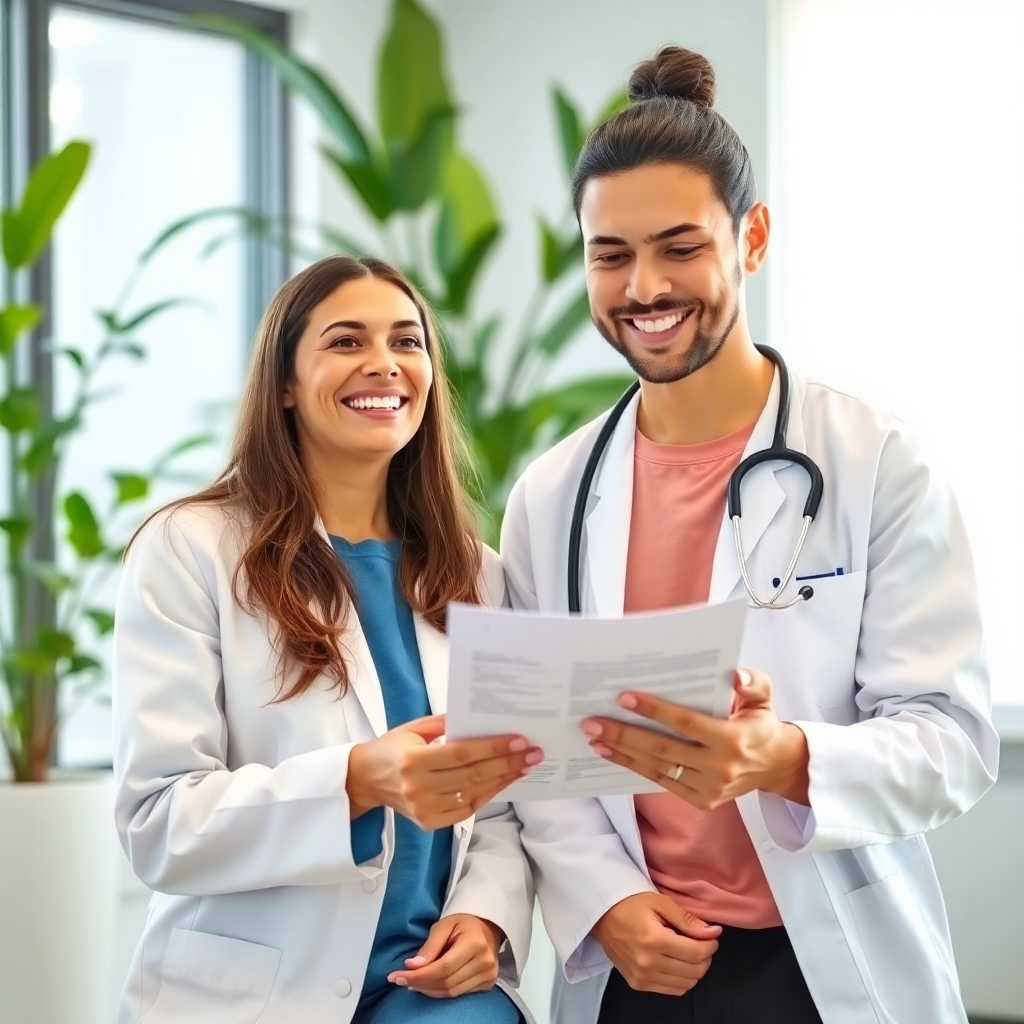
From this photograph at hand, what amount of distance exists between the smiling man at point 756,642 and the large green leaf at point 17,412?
1.33m

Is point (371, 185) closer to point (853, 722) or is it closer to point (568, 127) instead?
point (568, 127)

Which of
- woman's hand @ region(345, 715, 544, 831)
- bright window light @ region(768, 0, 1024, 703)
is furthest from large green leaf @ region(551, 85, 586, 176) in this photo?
woman's hand @ region(345, 715, 544, 831)

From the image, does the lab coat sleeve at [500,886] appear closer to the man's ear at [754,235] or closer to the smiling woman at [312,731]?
the smiling woman at [312,731]

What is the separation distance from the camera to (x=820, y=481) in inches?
66.7

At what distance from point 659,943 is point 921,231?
88.4 inches

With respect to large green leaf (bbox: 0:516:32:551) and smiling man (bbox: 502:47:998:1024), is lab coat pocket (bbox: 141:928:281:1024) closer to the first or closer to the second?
smiling man (bbox: 502:47:998:1024)

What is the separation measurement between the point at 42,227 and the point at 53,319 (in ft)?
3.18

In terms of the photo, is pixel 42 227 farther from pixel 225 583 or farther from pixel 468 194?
pixel 225 583

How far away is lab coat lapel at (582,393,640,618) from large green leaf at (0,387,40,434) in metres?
1.32

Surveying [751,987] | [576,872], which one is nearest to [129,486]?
[576,872]

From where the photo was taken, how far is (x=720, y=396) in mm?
1822

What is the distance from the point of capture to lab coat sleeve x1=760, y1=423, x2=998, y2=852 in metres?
1.58

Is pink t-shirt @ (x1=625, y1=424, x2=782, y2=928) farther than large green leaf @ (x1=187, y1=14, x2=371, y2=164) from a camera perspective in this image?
No

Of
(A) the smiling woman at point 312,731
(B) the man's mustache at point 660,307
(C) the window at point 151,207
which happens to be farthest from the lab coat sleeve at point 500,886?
(C) the window at point 151,207
